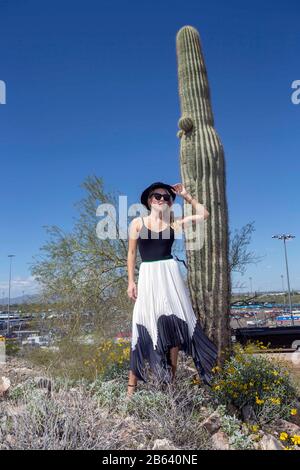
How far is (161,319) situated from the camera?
3.20 metres

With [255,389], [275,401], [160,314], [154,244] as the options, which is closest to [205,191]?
[154,244]

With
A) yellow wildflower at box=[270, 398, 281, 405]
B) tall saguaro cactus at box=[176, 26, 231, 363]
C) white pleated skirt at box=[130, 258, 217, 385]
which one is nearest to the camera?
white pleated skirt at box=[130, 258, 217, 385]

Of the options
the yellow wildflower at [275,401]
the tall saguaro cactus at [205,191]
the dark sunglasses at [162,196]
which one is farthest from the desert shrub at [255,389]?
the dark sunglasses at [162,196]

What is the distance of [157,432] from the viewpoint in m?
2.52

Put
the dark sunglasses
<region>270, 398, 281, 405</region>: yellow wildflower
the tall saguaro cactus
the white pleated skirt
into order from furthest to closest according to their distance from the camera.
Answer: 1. the tall saguaro cactus
2. the dark sunglasses
3. <region>270, 398, 281, 405</region>: yellow wildflower
4. the white pleated skirt

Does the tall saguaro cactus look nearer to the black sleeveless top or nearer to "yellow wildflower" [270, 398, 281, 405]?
"yellow wildflower" [270, 398, 281, 405]

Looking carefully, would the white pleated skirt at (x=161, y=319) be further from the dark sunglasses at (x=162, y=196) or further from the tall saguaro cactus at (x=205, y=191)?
the tall saguaro cactus at (x=205, y=191)

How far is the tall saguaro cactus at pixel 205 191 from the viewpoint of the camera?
4348 mm

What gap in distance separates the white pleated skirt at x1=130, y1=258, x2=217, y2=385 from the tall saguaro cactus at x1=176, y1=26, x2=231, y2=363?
1.02 meters

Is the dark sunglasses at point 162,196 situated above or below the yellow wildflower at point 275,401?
above

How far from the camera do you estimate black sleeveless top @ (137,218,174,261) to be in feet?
11.0

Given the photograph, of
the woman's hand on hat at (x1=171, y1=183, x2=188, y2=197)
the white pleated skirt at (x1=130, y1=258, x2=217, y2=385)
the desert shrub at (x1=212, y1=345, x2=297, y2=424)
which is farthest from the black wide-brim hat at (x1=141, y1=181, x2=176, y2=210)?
the desert shrub at (x1=212, y1=345, x2=297, y2=424)

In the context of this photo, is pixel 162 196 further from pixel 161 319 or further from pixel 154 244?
pixel 161 319
